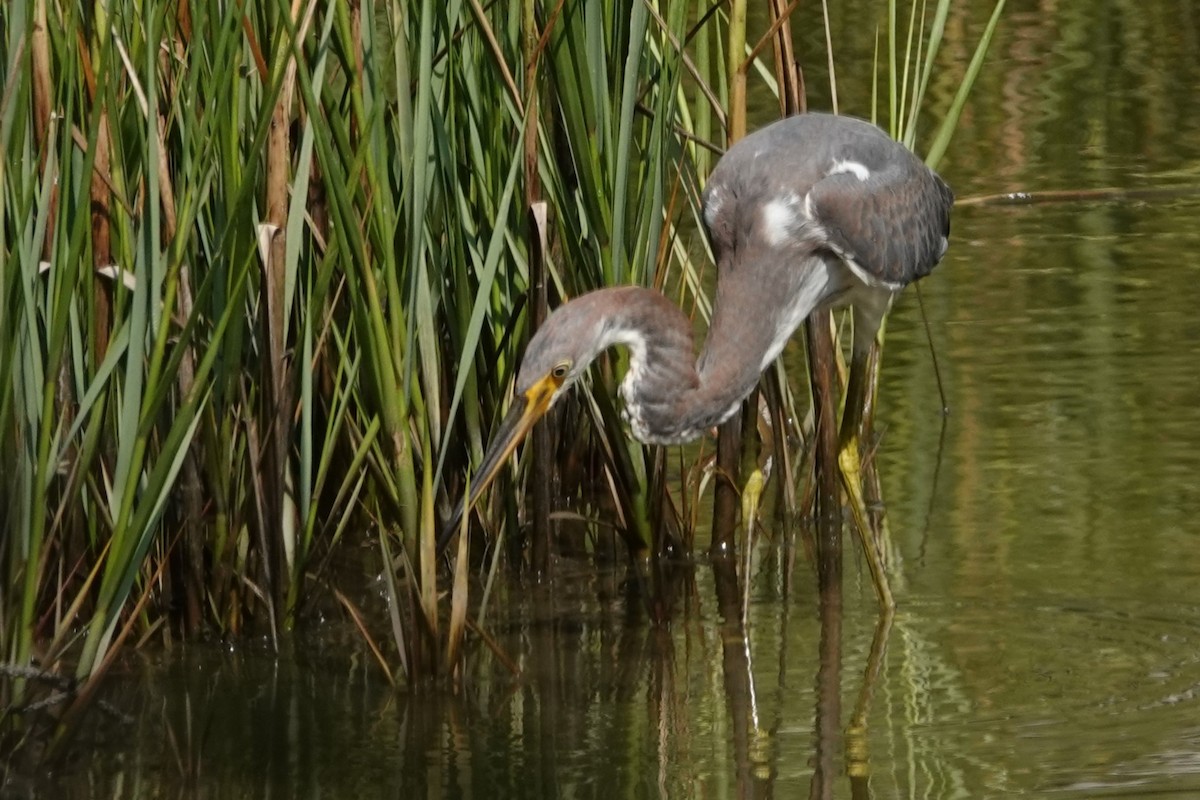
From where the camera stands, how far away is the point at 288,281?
4430mm

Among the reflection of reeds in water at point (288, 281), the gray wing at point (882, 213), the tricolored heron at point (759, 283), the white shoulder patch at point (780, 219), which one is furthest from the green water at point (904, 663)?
the white shoulder patch at point (780, 219)

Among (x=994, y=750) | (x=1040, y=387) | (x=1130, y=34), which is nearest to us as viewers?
(x=994, y=750)

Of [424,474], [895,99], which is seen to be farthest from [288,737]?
[895,99]

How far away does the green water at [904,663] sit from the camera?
4172mm

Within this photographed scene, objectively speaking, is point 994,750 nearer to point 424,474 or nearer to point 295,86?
point 424,474

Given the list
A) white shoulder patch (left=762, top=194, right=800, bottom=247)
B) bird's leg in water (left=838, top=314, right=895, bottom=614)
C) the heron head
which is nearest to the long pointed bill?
the heron head

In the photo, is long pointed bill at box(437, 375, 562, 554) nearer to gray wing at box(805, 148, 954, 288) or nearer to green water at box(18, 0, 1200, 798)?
green water at box(18, 0, 1200, 798)

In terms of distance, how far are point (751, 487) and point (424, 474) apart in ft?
3.92

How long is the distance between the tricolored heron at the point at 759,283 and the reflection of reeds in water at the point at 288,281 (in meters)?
0.18

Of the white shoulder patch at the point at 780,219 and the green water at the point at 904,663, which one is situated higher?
the white shoulder patch at the point at 780,219

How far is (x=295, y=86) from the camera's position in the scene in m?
4.62

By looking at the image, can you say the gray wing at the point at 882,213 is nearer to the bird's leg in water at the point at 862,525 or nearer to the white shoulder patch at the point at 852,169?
the white shoulder patch at the point at 852,169

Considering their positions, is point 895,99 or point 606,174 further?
point 895,99

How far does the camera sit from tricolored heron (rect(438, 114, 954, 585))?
4.33m
